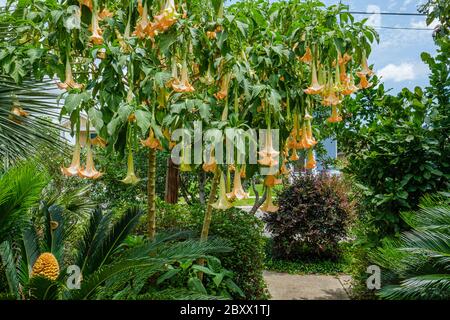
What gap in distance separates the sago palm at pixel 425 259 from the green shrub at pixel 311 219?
3340mm

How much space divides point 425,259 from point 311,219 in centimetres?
358

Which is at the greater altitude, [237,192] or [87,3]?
[87,3]

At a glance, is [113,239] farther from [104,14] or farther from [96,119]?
[104,14]

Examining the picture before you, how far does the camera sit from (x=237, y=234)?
3574 millimetres

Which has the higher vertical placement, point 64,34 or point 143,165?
point 64,34

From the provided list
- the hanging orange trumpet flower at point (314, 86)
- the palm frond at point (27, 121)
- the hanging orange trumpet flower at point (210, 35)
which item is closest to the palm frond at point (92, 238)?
the palm frond at point (27, 121)

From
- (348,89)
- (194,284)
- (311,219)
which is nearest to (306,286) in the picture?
(311,219)

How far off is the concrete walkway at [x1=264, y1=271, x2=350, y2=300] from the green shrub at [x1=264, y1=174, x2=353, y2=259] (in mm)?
746

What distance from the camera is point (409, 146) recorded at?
3.18m

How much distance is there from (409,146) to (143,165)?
4.58m

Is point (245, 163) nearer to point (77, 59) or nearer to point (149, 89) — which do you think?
point (149, 89)

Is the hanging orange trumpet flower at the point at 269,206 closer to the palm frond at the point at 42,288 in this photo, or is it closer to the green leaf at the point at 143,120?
the green leaf at the point at 143,120

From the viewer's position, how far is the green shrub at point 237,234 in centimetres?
349
